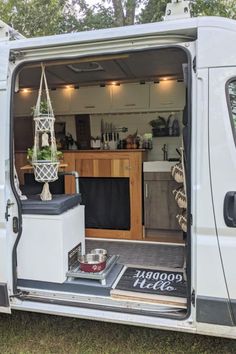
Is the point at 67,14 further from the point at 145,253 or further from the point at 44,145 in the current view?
the point at 145,253

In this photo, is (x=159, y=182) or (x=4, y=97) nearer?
(x=4, y=97)

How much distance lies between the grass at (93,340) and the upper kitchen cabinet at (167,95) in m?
3.05

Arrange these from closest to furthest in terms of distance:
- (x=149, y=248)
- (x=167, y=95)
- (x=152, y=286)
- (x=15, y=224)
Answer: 1. (x=15, y=224)
2. (x=152, y=286)
3. (x=149, y=248)
4. (x=167, y=95)

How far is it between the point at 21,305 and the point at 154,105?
3292 mm

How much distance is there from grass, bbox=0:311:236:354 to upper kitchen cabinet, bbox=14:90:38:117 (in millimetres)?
3160

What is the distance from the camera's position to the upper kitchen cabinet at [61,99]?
499 cm

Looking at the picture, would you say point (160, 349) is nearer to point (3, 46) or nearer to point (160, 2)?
point (3, 46)

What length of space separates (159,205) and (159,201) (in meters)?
0.05

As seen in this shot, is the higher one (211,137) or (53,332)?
(211,137)

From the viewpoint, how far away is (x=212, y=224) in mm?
1965

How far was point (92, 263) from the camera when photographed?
8.52ft

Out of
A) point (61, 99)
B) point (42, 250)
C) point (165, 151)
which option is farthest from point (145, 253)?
point (61, 99)

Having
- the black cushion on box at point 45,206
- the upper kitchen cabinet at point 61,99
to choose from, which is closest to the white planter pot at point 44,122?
the black cushion on box at point 45,206

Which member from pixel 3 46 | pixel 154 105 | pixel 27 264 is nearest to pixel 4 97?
pixel 3 46
